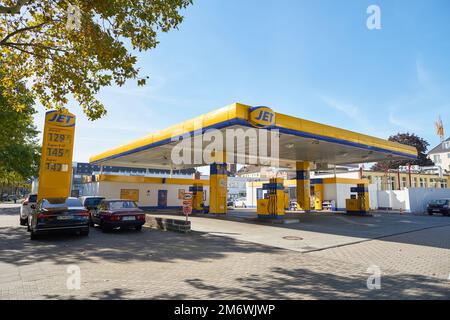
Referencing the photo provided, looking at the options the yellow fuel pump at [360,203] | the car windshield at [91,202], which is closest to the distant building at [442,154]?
the yellow fuel pump at [360,203]

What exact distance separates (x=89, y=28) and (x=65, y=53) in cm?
155

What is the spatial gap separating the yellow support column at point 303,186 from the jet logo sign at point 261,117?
617 inches

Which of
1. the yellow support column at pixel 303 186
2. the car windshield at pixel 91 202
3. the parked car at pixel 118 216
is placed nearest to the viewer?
the parked car at pixel 118 216

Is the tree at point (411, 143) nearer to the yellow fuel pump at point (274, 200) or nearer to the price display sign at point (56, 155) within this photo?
the yellow fuel pump at point (274, 200)

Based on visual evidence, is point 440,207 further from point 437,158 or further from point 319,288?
point 437,158

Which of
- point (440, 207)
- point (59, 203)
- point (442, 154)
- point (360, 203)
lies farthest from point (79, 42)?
point (442, 154)

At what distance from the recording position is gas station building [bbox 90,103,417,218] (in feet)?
45.4

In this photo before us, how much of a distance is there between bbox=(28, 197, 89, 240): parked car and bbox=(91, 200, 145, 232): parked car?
1.34 metres

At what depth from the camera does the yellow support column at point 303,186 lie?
88.8 feet

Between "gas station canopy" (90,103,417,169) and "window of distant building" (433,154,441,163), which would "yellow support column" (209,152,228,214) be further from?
"window of distant building" (433,154,441,163)

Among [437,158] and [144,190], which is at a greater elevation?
[437,158]

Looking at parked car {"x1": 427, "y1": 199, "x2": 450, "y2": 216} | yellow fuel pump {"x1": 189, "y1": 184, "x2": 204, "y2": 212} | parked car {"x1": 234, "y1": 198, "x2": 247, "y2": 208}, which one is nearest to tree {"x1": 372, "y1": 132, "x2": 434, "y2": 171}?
parked car {"x1": 427, "y1": 199, "x2": 450, "y2": 216}

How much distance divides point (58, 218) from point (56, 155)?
6820mm

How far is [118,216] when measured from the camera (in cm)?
1195
